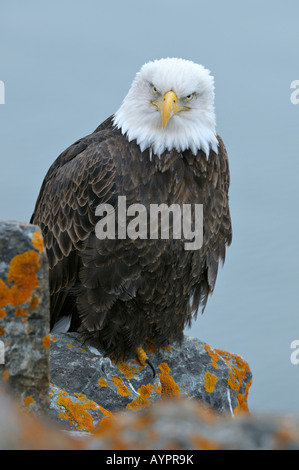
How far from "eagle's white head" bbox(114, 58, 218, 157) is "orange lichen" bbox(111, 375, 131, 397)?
2.03 meters

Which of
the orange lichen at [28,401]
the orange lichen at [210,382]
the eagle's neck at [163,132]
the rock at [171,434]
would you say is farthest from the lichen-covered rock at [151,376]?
the rock at [171,434]

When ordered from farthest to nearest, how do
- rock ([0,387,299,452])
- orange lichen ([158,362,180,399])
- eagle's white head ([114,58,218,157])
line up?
orange lichen ([158,362,180,399]) → eagle's white head ([114,58,218,157]) → rock ([0,387,299,452])

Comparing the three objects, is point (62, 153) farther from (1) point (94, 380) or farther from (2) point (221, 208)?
(1) point (94, 380)

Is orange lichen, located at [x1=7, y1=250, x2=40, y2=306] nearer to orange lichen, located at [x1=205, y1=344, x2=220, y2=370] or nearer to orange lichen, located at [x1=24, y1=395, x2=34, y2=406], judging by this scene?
orange lichen, located at [x1=24, y1=395, x2=34, y2=406]

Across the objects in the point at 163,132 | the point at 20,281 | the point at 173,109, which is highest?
the point at 173,109

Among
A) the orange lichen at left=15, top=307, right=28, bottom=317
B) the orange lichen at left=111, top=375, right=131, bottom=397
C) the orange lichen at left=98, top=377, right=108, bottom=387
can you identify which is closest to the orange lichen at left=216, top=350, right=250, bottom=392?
the orange lichen at left=111, top=375, right=131, bottom=397

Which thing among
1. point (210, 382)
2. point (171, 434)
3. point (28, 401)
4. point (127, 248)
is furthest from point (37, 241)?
point (210, 382)

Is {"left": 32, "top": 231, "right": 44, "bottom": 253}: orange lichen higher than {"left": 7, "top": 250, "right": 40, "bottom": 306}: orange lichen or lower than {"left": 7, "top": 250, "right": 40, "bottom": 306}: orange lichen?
higher

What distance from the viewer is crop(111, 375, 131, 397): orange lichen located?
25.6 ft

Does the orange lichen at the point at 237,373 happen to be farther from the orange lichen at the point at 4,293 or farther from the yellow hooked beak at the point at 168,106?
the orange lichen at the point at 4,293

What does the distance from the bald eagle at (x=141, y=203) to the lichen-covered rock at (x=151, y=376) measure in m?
0.19

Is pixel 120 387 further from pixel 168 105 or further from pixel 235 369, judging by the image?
pixel 168 105

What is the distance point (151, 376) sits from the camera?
26.7 ft

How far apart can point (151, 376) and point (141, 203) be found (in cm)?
165
